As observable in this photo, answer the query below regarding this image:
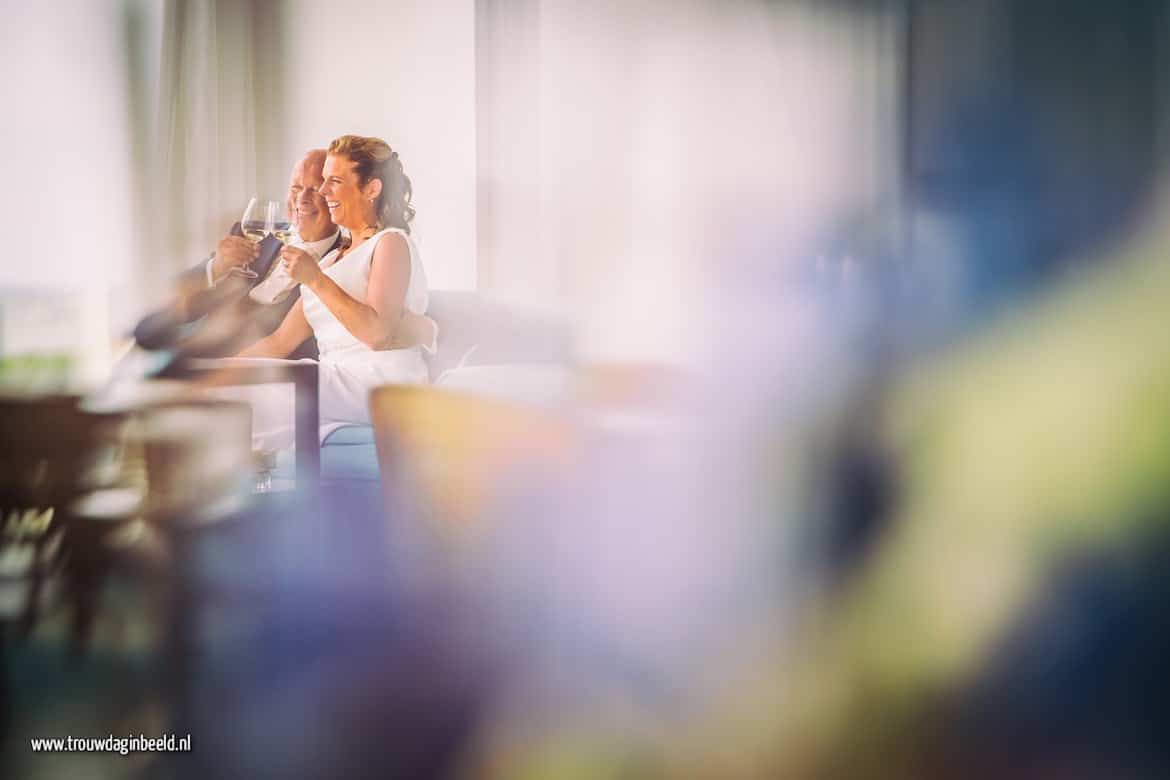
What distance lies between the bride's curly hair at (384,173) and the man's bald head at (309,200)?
57mm

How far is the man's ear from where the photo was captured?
5.97 feet

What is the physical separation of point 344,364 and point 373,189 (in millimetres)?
396

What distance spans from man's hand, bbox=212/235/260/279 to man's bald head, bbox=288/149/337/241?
0.10 meters

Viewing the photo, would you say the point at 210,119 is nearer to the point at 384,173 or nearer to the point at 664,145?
the point at 384,173

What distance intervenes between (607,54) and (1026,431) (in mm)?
1125

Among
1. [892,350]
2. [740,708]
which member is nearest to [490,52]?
[892,350]

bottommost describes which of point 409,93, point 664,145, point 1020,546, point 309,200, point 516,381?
point 1020,546

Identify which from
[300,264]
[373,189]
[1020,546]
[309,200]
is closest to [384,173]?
[373,189]

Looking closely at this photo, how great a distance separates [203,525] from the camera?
1.40 metres

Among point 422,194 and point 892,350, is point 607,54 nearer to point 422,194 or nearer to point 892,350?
point 422,194

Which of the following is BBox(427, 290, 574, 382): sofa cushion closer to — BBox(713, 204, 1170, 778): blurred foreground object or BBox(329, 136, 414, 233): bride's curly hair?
BBox(329, 136, 414, 233): bride's curly hair

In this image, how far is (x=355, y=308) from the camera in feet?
5.57

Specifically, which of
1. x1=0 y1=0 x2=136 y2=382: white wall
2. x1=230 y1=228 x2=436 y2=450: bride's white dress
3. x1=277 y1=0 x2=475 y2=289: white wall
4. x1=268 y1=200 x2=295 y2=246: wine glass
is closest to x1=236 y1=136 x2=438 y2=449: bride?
x1=230 y1=228 x2=436 y2=450: bride's white dress

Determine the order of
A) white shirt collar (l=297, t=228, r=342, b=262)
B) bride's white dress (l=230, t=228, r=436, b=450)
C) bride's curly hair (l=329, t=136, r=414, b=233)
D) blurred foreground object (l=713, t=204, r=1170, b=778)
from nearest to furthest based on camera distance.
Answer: blurred foreground object (l=713, t=204, r=1170, b=778), bride's white dress (l=230, t=228, r=436, b=450), white shirt collar (l=297, t=228, r=342, b=262), bride's curly hair (l=329, t=136, r=414, b=233)
